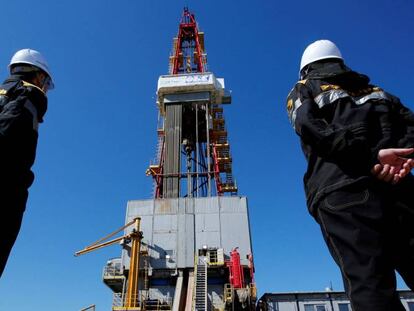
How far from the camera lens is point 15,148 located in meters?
2.52

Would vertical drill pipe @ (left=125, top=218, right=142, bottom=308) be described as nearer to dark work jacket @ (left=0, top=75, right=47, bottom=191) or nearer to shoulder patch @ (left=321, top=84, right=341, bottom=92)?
dark work jacket @ (left=0, top=75, right=47, bottom=191)

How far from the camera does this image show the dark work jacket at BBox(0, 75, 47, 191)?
2.42 meters

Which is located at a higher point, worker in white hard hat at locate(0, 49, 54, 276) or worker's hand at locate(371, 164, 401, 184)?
worker in white hard hat at locate(0, 49, 54, 276)

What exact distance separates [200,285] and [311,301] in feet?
26.4

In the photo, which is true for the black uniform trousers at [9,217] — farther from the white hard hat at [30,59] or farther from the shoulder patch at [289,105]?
the shoulder patch at [289,105]

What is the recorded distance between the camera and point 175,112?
35.2m

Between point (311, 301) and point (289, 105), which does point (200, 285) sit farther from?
point (289, 105)

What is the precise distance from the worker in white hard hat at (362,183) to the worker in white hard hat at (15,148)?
2081 mm

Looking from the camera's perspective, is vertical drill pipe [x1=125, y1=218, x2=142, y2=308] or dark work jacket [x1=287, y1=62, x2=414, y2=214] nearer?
dark work jacket [x1=287, y1=62, x2=414, y2=214]

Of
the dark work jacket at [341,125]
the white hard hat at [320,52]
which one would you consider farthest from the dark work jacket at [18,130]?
the white hard hat at [320,52]

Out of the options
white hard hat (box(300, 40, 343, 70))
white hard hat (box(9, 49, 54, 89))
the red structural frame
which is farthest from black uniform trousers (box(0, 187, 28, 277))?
the red structural frame

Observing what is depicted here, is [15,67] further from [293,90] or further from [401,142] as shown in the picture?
[401,142]

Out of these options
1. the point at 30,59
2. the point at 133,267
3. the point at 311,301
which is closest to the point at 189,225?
the point at 133,267

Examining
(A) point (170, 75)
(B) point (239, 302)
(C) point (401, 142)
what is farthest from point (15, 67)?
(A) point (170, 75)
